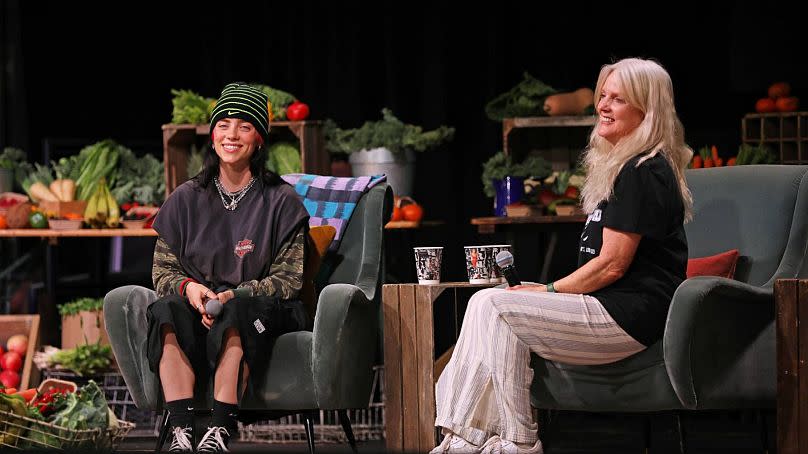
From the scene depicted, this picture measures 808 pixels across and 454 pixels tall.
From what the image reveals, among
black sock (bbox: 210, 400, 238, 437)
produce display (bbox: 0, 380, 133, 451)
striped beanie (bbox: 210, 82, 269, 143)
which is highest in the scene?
striped beanie (bbox: 210, 82, 269, 143)

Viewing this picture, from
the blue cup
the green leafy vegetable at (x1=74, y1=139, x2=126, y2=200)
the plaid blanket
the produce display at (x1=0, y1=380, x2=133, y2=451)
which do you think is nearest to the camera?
the produce display at (x1=0, y1=380, x2=133, y2=451)

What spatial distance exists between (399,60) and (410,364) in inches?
122

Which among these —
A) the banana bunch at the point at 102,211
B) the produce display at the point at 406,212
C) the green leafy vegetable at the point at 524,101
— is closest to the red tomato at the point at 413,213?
the produce display at the point at 406,212

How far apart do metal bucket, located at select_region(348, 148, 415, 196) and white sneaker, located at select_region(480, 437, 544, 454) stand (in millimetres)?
2710

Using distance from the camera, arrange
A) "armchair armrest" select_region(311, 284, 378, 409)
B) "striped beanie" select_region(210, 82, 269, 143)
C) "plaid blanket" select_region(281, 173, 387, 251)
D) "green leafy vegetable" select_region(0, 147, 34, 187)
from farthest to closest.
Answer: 1. "green leafy vegetable" select_region(0, 147, 34, 187)
2. "plaid blanket" select_region(281, 173, 387, 251)
3. "striped beanie" select_region(210, 82, 269, 143)
4. "armchair armrest" select_region(311, 284, 378, 409)

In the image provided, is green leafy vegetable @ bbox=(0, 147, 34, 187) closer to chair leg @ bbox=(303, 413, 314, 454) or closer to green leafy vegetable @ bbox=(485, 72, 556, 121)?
green leafy vegetable @ bbox=(485, 72, 556, 121)

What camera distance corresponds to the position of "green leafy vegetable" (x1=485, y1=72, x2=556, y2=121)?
5.73 metres

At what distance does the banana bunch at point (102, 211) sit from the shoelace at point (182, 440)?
8.11ft

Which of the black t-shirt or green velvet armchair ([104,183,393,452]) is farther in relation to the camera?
green velvet armchair ([104,183,393,452])

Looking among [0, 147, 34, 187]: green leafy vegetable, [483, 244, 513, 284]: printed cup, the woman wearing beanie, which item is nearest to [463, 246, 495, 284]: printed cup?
[483, 244, 513, 284]: printed cup

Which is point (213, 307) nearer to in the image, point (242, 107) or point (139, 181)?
point (242, 107)

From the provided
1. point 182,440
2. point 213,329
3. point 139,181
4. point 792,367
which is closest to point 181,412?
point 182,440

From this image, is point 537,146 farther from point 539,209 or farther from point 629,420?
point 629,420

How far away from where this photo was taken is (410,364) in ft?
12.4
